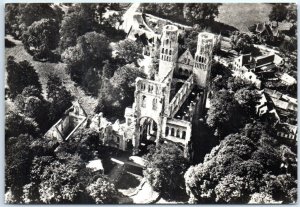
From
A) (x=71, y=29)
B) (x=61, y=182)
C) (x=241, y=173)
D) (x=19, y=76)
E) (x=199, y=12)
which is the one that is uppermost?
(x=199, y=12)

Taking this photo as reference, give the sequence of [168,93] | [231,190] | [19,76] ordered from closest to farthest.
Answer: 1. [231,190]
2. [19,76]
3. [168,93]

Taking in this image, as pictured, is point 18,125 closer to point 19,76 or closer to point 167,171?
point 19,76

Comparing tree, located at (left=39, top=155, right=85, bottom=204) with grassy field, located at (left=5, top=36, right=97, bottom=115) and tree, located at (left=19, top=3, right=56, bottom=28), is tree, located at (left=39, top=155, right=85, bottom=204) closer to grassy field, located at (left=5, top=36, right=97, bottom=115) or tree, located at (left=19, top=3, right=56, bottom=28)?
grassy field, located at (left=5, top=36, right=97, bottom=115)

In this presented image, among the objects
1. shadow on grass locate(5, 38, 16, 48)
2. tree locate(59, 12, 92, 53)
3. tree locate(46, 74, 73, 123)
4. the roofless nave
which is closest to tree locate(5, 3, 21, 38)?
shadow on grass locate(5, 38, 16, 48)

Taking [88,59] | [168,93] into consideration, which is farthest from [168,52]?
[88,59]

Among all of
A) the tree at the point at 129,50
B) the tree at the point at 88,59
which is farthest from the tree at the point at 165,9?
the tree at the point at 88,59

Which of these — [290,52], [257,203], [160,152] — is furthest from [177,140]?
[290,52]
